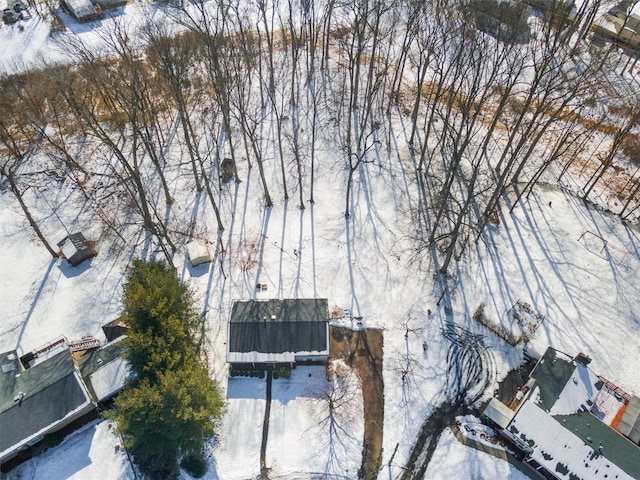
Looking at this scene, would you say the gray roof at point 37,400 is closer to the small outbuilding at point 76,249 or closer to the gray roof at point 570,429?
the small outbuilding at point 76,249

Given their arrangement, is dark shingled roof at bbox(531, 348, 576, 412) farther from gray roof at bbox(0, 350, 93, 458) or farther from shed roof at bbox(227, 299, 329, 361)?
gray roof at bbox(0, 350, 93, 458)

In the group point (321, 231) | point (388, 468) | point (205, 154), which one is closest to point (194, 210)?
point (205, 154)

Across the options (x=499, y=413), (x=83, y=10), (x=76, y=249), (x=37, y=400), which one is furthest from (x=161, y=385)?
(x=83, y=10)

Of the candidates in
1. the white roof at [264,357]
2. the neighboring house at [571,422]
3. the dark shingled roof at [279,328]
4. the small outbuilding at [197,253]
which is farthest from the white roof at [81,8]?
the neighboring house at [571,422]

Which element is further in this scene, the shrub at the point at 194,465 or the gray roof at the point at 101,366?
the gray roof at the point at 101,366

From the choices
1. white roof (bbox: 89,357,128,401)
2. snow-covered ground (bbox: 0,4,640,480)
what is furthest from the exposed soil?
white roof (bbox: 89,357,128,401)

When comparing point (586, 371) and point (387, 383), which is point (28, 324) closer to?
point (387, 383)

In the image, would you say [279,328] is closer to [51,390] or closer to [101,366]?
[101,366]
